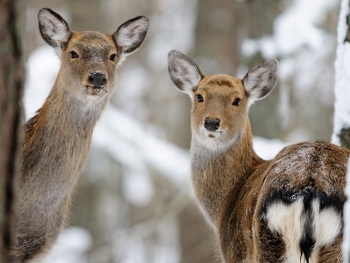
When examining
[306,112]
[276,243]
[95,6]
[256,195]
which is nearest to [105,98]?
[256,195]

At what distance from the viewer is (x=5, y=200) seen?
3.62 m

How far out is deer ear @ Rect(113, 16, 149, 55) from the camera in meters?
7.26

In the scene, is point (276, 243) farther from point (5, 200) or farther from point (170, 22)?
point (170, 22)

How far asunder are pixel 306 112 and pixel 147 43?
8.89 meters

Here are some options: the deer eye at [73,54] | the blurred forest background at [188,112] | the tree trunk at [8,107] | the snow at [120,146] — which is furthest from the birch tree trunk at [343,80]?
the snow at [120,146]

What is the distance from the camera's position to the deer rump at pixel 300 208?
15.9 ft

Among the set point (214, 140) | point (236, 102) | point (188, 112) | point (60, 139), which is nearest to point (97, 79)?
point (60, 139)

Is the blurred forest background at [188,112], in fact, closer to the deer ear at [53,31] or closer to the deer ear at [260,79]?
the deer ear at [53,31]

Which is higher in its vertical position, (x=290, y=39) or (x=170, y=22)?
(x=170, y=22)

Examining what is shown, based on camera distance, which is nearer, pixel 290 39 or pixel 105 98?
pixel 105 98

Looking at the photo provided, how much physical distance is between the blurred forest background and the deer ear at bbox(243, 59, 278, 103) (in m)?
1.85

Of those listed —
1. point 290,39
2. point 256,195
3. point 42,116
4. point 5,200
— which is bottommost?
point 5,200

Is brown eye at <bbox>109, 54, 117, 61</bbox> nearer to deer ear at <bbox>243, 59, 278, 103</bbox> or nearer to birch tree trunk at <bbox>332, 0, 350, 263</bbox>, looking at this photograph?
deer ear at <bbox>243, 59, 278, 103</bbox>

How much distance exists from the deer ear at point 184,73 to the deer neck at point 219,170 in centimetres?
62
